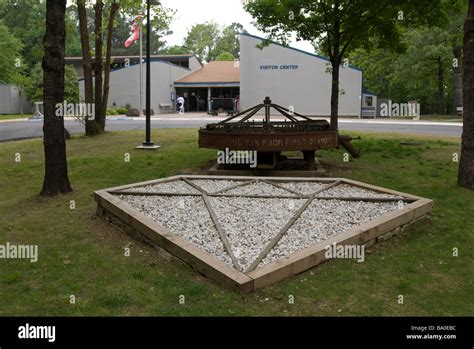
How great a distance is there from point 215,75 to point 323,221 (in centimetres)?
4298

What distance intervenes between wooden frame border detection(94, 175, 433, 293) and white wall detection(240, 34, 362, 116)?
105 feet

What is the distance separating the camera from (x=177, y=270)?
511cm

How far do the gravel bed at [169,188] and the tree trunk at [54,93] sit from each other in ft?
5.28

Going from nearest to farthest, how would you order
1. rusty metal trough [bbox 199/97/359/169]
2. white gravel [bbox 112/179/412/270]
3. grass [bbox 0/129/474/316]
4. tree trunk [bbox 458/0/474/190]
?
grass [bbox 0/129/474/316], white gravel [bbox 112/179/412/270], tree trunk [bbox 458/0/474/190], rusty metal trough [bbox 199/97/359/169]

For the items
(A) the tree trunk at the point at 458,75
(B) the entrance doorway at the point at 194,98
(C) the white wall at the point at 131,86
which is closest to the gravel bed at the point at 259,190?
(A) the tree trunk at the point at 458,75

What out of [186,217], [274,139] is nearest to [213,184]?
[186,217]

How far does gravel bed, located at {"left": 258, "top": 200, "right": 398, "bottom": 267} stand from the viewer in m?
5.39

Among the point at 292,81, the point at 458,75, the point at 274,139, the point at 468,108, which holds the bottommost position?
the point at 274,139

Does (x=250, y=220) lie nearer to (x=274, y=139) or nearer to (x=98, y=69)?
(x=274, y=139)

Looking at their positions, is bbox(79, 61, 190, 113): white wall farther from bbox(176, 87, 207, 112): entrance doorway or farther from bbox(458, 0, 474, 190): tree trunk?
bbox(458, 0, 474, 190): tree trunk

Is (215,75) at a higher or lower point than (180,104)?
higher

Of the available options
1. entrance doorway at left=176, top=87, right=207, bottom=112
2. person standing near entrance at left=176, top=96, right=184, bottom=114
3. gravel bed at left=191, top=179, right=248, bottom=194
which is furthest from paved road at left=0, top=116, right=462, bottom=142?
entrance doorway at left=176, top=87, right=207, bottom=112

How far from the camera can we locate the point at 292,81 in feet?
128

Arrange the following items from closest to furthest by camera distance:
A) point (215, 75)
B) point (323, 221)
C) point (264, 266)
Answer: point (264, 266)
point (323, 221)
point (215, 75)
